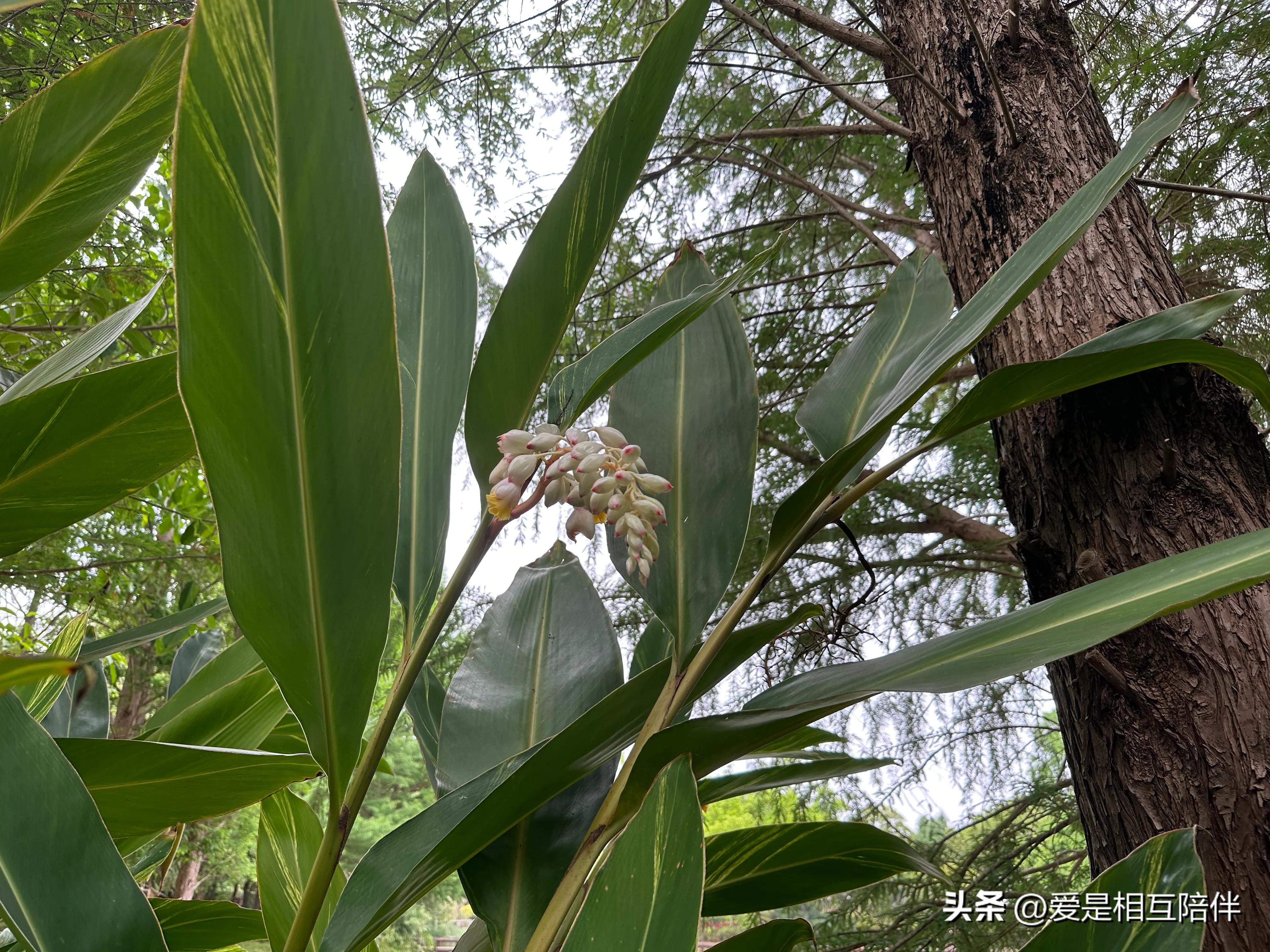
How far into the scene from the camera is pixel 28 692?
0.54 meters

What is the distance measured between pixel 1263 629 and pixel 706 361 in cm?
51

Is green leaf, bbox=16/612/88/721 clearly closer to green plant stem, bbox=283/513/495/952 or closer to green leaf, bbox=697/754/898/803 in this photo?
green plant stem, bbox=283/513/495/952

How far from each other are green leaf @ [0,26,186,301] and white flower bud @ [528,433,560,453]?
306 millimetres

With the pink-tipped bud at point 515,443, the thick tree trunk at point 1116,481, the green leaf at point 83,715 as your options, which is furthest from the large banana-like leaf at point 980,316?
the green leaf at point 83,715

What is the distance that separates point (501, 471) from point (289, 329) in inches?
3.9

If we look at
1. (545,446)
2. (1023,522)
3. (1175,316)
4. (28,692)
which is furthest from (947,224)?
(28,692)

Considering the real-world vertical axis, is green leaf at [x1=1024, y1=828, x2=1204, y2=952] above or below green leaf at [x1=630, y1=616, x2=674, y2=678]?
below

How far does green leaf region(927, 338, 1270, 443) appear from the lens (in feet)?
1.26

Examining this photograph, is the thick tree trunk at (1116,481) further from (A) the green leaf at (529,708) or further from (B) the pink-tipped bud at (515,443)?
(B) the pink-tipped bud at (515,443)

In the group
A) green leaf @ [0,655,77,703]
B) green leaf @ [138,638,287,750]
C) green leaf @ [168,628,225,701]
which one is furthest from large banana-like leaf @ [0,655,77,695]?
green leaf @ [168,628,225,701]

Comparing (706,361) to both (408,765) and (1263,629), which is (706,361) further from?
(408,765)

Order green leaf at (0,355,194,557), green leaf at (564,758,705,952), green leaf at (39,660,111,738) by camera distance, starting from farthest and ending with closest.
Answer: green leaf at (39,660,111,738) → green leaf at (0,355,194,557) → green leaf at (564,758,705,952)

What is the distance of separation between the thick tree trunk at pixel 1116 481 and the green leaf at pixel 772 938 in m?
0.41

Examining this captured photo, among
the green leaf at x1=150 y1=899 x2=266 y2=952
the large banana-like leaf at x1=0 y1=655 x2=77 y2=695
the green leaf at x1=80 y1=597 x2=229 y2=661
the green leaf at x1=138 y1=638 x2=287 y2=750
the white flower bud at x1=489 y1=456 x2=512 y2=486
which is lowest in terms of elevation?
the green leaf at x1=150 y1=899 x2=266 y2=952
